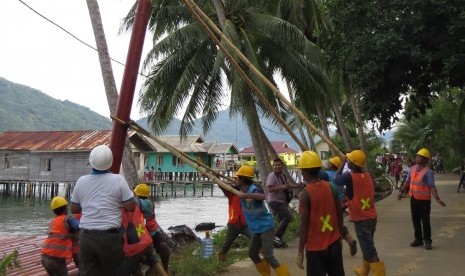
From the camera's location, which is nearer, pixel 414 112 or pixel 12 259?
pixel 12 259

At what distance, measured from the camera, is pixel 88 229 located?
5047mm

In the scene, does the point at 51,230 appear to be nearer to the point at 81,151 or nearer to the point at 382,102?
the point at 382,102

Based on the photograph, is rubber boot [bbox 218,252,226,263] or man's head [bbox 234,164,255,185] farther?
rubber boot [bbox 218,252,226,263]

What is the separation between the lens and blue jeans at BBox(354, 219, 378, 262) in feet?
22.2

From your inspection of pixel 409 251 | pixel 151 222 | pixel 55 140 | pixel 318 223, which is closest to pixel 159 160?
pixel 55 140

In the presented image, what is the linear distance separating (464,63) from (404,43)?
114 centimetres

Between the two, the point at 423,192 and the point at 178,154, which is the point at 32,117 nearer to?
the point at 423,192

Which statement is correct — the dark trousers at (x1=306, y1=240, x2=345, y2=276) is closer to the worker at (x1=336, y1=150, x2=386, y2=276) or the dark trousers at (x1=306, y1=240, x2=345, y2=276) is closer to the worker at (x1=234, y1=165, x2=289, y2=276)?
the worker at (x1=336, y1=150, x2=386, y2=276)

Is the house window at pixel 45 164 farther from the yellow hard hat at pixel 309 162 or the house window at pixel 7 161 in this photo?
the yellow hard hat at pixel 309 162

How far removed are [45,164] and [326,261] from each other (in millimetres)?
38712

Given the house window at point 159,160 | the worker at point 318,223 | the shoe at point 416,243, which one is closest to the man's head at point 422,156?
the shoe at point 416,243

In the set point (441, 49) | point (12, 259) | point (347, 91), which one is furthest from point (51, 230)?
point (347, 91)

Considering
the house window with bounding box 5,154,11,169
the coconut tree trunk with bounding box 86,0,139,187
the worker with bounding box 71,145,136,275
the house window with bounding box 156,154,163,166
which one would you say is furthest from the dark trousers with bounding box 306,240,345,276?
the house window with bounding box 156,154,163,166

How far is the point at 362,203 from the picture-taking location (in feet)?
22.5
